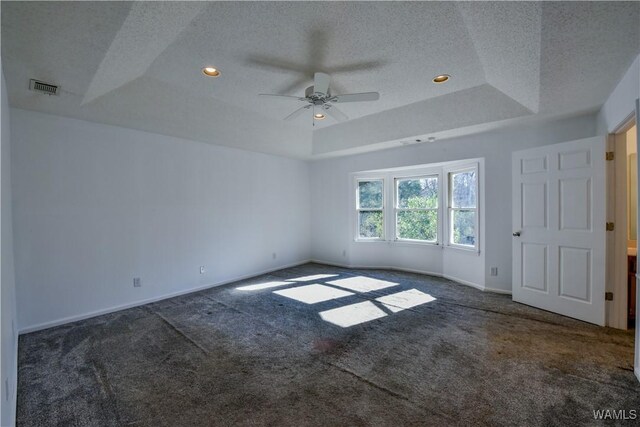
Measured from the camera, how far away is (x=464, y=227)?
5008 millimetres

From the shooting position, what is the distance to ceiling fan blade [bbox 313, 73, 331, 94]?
8.82 ft

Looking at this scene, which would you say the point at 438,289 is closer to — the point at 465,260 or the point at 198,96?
the point at 465,260

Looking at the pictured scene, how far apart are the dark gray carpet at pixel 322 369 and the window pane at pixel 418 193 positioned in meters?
2.42

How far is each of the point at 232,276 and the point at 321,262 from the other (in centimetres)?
219

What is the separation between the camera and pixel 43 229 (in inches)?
129

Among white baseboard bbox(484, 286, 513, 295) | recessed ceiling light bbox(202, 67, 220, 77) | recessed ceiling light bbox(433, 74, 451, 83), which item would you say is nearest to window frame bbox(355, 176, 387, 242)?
white baseboard bbox(484, 286, 513, 295)

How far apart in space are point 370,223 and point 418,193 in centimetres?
119

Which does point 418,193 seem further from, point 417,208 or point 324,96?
point 324,96

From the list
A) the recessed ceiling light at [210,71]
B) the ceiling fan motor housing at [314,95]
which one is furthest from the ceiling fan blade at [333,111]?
the recessed ceiling light at [210,71]

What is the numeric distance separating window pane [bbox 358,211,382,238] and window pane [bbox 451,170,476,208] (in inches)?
61.1

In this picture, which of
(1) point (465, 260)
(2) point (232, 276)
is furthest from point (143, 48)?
(1) point (465, 260)

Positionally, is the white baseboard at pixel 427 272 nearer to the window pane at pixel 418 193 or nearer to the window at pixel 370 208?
the window at pixel 370 208

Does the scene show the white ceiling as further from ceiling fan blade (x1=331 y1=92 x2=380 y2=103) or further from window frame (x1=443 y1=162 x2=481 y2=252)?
window frame (x1=443 y1=162 x2=481 y2=252)

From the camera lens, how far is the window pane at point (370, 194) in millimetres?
6180
